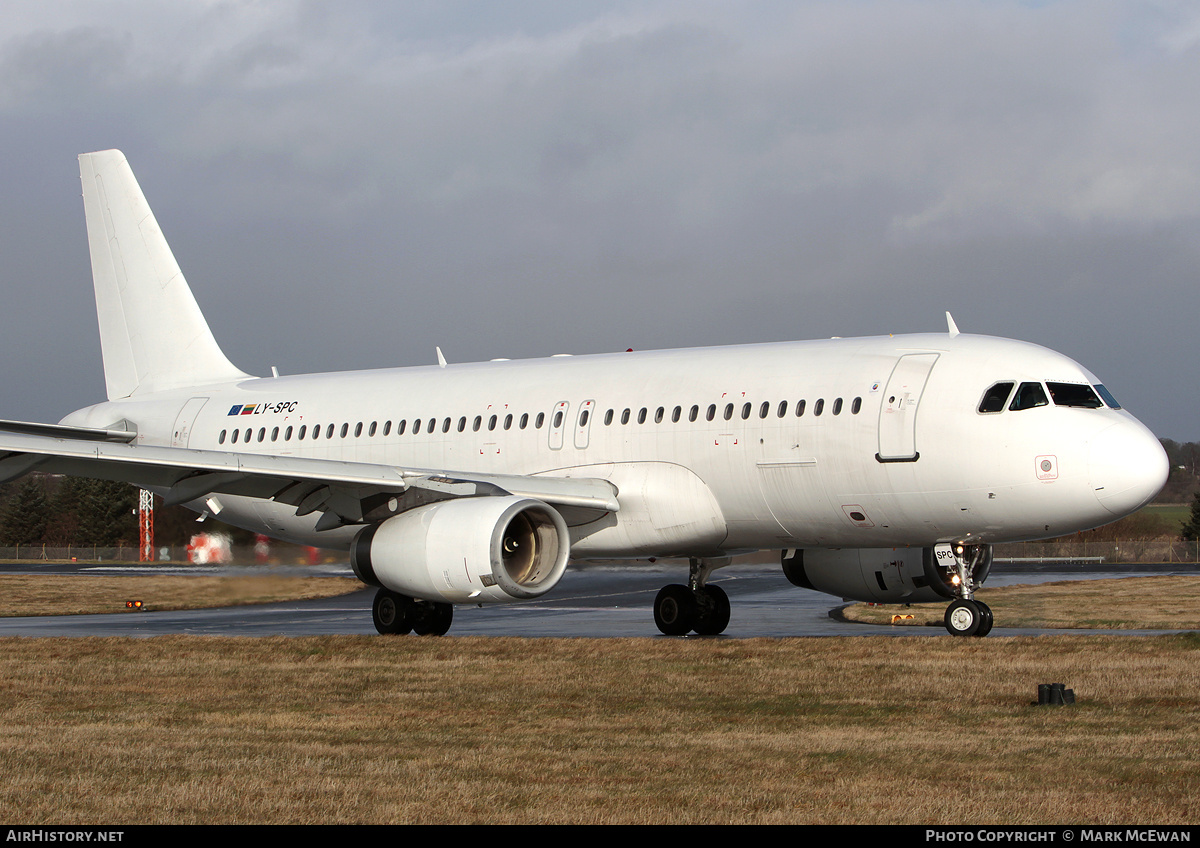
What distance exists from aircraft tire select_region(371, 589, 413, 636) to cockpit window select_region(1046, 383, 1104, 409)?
9.75 metres

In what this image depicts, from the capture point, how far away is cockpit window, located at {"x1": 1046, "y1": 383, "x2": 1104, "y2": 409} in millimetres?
17797

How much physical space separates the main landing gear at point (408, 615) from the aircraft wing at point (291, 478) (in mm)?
1433

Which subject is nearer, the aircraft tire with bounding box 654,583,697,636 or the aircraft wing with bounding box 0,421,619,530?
the aircraft wing with bounding box 0,421,619,530

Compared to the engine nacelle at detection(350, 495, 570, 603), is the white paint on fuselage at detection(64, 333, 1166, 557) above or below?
above

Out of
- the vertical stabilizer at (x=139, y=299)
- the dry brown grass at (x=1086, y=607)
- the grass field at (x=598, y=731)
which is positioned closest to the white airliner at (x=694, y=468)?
Answer: the grass field at (x=598, y=731)

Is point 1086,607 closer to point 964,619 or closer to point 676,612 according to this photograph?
point 676,612

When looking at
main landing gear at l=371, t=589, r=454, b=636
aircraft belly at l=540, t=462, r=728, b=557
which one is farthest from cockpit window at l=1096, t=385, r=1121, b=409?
main landing gear at l=371, t=589, r=454, b=636

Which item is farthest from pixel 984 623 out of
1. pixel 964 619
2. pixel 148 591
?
pixel 148 591

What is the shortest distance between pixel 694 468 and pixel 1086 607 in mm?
14800

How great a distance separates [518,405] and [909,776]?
13.8m

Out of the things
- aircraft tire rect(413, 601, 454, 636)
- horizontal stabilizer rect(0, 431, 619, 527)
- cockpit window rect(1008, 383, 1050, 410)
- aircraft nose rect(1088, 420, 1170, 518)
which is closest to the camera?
aircraft nose rect(1088, 420, 1170, 518)

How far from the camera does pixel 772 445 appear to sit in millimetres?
19125

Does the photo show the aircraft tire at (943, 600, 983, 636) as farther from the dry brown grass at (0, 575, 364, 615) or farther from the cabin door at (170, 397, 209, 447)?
the cabin door at (170, 397, 209, 447)
